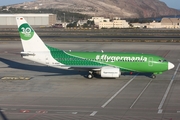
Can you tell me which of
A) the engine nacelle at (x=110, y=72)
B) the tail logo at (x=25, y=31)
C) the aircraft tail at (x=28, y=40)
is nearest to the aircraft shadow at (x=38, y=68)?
the aircraft tail at (x=28, y=40)

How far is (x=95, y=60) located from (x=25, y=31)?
371 inches

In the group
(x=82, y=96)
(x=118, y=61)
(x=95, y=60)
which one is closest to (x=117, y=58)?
(x=118, y=61)

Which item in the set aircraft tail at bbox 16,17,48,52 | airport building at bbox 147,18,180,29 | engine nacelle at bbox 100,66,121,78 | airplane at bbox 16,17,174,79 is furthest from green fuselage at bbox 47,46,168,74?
airport building at bbox 147,18,180,29

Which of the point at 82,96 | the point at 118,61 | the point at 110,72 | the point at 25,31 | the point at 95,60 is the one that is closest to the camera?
the point at 82,96

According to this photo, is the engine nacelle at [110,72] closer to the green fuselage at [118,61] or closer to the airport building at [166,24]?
the green fuselage at [118,61]

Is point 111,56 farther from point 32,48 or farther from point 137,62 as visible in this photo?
point 32,48

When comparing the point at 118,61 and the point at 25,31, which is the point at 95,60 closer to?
the point at 118,61

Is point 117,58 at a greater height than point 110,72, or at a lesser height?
greater

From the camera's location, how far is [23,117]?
2978cm

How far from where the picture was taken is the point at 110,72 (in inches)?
1799

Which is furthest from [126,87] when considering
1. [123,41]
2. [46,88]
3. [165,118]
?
[123,41]

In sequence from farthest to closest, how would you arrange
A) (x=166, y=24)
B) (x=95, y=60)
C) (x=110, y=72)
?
(x=166, y=24) < (x=95, y=60) < (x=110, y=72)

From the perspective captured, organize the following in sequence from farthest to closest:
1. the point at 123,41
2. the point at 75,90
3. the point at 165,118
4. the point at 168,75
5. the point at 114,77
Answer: the point at 123,41
the point at 168,75
the point at 114,77
the point at 75,90
the point at 165,118

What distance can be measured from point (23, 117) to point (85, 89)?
Answer: 12253 mm
